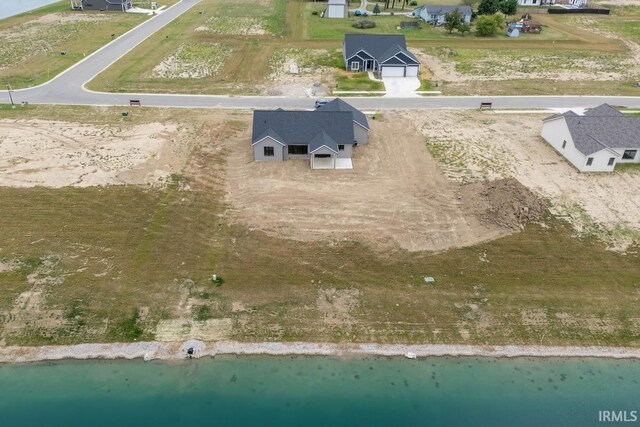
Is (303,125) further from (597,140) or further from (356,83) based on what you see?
(597,140)

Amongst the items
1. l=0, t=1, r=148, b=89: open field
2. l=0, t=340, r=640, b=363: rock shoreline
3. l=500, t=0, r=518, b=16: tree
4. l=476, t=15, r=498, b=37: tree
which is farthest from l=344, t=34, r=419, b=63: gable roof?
l=0, t=340, r=640, b=363: rock shoreline

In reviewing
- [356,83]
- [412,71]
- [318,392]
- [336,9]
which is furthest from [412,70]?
[318,392]

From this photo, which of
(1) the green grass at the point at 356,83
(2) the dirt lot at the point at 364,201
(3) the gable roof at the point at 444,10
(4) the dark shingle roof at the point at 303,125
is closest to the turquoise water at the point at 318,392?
(2) the dirt lot at the point at 364,201

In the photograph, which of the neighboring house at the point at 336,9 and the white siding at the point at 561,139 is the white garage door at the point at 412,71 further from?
the neighboring house at the point at 336,9

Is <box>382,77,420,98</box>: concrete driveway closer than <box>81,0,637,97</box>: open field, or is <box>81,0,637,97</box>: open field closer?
<box>382,77,420,98</box>: concrete driveway

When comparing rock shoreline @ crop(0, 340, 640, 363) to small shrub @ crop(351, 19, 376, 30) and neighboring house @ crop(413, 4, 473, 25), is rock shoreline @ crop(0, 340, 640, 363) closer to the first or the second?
small shrub @ crop(351, 19, 376, 30)

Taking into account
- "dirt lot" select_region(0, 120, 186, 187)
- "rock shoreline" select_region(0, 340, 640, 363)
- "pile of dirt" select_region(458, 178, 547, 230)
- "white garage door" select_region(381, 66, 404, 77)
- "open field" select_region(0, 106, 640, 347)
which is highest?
"white garage door" select_region(381, 66, 404, 77)

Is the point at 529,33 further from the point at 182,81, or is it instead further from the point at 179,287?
the point at 179,287
